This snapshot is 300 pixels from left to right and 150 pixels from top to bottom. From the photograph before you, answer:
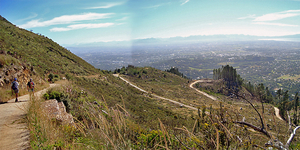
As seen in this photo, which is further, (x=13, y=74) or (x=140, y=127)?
(x=13, y=74)

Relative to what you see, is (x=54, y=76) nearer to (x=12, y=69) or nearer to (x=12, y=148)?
(x=12, y=69)

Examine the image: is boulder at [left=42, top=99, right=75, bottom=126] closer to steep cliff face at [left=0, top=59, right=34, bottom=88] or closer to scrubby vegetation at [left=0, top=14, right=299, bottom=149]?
scrubby vegetation at [left=0, top=14, right=299, bottom=149]

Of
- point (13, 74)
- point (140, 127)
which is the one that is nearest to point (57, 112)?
point (140, 127)

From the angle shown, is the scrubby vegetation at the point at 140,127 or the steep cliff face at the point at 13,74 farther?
the steep cliff face at the point at 13,74

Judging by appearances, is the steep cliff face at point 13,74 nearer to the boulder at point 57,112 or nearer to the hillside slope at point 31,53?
the hillside slope at point 31,53

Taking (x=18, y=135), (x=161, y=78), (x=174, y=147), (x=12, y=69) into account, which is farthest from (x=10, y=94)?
(x=161, y=78)

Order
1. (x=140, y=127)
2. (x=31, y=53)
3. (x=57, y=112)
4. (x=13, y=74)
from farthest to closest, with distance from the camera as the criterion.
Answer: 1. (x=31, y=53)
2. (x=13, y=74)
3. (x=57, y=112)
4. (x=140, y=127)

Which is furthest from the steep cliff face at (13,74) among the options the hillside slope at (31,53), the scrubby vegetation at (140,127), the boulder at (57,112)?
the boulder at (57,112)

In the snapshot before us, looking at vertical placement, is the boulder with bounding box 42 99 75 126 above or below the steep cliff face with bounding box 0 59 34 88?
below

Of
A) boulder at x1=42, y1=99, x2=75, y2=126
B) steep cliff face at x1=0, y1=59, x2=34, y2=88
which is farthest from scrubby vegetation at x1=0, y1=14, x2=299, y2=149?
steep cliff face at x1=0, y1=59, x2=34, y2=88

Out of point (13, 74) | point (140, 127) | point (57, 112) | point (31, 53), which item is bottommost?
point (57, 112)

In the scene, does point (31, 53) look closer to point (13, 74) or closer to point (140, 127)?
point (13, 74)

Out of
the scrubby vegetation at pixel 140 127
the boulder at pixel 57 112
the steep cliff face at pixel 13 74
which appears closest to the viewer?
the scrubby vegetation at pixel 140 127
